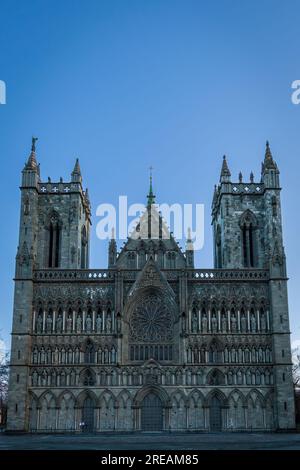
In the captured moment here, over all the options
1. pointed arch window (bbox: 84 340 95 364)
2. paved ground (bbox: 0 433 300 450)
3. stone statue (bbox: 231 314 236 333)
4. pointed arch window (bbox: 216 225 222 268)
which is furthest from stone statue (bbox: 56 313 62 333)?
pointed arch window (bbox: 216 225 222 268)

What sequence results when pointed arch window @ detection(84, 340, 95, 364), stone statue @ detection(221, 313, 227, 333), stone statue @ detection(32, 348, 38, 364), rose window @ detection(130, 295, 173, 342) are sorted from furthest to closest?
rose window @ detection(130, 295, 173, 342) < stone statue @ detection(221, 313, 227, 333) < pointed arch window @ detection(84, 340, 95, 364) < stone statue @ detection(32, 348, 38, 364)

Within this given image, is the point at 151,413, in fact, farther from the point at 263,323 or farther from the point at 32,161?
the point at 32,161

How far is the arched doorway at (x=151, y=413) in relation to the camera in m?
58.3

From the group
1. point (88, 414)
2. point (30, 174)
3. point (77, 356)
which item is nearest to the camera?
point (88, 414)

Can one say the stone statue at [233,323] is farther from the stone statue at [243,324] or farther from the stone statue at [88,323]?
the stone statue at [88,323]

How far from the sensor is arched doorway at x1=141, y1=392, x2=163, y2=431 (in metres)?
58.3

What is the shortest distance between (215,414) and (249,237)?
18436 mm

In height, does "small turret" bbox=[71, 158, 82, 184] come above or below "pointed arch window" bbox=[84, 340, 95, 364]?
above

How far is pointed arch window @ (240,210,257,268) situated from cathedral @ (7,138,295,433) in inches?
10.9

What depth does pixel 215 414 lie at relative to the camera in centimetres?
5862

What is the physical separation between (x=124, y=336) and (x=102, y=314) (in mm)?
3030

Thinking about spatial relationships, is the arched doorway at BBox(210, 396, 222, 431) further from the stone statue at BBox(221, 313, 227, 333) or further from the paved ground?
the paved ground

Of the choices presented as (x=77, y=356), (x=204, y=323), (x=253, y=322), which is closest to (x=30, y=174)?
(x=77, y=356)
